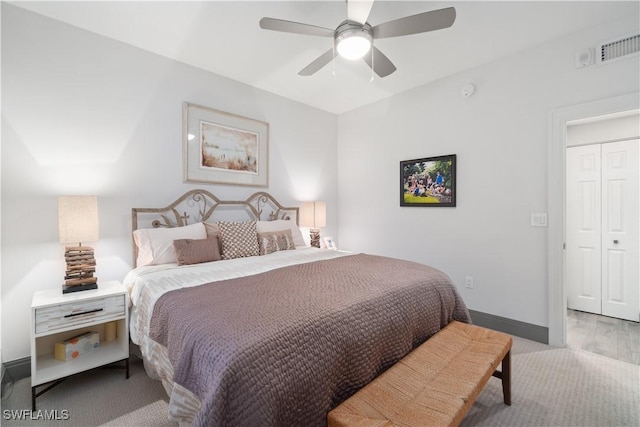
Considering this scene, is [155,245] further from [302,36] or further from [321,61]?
[302,36]

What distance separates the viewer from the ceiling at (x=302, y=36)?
7.04ft

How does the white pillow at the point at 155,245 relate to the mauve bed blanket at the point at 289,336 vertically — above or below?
above

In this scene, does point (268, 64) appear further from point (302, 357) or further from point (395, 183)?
point (302, 357)

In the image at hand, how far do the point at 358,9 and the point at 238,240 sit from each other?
2118mm

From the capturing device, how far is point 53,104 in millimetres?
2268

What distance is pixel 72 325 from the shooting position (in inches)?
76.2

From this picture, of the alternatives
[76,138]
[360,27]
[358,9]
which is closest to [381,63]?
[360,27]

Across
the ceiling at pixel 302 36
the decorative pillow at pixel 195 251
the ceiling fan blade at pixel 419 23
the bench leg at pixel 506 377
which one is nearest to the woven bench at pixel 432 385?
the bench leg at pixel 506 377

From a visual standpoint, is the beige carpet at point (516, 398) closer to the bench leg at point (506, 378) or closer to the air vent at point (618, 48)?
the bench leg at point (506, 378)

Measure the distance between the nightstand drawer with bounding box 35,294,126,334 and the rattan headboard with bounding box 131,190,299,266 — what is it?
62 centimetres

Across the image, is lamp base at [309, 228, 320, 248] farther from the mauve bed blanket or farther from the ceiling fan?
the ceiling fan

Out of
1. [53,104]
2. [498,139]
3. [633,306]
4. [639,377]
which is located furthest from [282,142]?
[633,306]

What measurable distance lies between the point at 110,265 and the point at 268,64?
8.01 ft

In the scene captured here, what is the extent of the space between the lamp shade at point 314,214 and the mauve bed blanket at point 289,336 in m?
1.96
